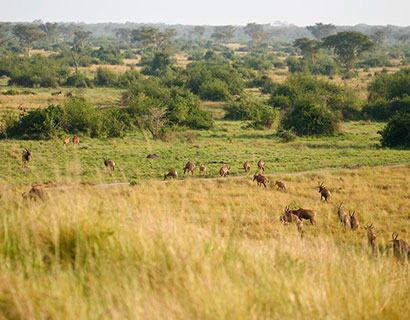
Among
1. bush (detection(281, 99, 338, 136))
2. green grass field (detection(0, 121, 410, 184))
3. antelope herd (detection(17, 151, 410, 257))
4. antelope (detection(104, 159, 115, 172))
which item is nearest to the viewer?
antelope herd (detection(17, 151, 410, 257))

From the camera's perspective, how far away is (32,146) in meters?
20.6

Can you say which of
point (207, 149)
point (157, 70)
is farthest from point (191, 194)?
point (157, 70)

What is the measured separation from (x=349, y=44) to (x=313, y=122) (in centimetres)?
3395

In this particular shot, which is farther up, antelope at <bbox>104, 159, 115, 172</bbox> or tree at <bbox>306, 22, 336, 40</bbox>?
tree at <bbox>306, 22, 336, 40</bbox>

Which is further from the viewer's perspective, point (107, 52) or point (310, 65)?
point (107, 52)

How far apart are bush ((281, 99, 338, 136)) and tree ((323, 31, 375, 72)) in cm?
3216

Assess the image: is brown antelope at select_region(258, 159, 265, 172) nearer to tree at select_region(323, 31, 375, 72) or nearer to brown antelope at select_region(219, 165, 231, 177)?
brown antelope at select_region(219, 165, 231, 177)

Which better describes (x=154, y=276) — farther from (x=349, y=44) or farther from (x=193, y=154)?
(x=349, y=44)

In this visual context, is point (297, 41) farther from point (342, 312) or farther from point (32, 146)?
point (342, 312)

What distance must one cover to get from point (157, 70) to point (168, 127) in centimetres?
2888

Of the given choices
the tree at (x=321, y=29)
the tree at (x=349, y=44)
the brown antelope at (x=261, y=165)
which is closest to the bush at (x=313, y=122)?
the brown antelope at (x=261, y=165)

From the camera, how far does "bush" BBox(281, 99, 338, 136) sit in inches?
1077

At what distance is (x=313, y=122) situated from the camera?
2739 centimetres

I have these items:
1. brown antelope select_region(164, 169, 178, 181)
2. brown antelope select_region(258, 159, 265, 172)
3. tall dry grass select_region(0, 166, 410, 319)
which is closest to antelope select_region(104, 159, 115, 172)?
brown antelope select_region(164, 169, 178, 181)
